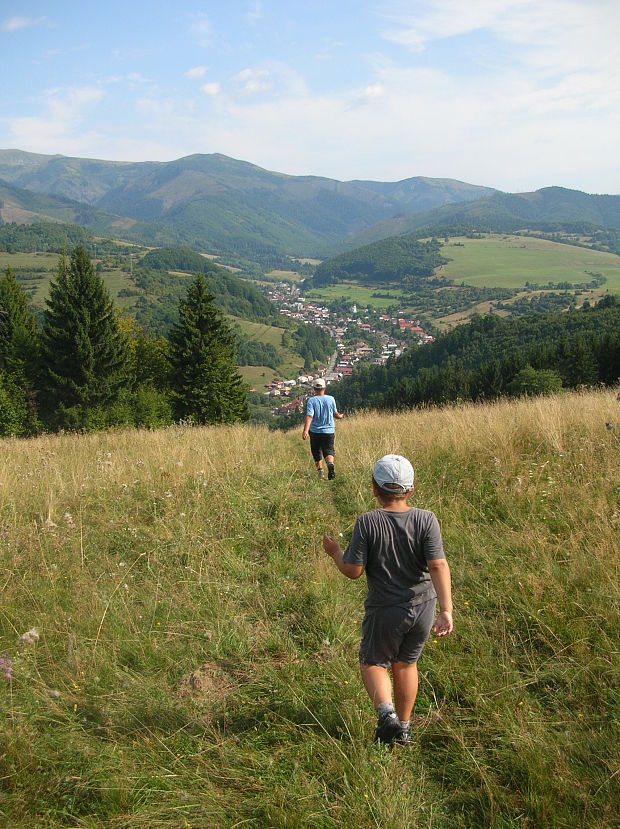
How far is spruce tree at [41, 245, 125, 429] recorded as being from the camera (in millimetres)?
31984

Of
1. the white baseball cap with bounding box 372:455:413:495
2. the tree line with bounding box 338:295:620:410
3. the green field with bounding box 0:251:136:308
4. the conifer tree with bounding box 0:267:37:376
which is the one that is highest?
the green field with bounding box 0:251:136:308

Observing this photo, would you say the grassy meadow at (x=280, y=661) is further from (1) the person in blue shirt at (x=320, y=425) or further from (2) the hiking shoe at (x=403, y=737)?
(1) the person in blue shirt at (x=320, y=425)

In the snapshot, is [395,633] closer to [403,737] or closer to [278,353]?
[403,737]

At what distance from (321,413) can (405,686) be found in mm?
5240

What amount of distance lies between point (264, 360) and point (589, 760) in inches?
4989

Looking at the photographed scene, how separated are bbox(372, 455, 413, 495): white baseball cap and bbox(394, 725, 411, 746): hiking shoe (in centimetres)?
120

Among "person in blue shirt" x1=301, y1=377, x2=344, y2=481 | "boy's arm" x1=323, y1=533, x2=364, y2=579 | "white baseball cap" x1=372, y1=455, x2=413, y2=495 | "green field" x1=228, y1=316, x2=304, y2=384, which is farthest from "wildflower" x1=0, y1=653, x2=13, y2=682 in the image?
"green field" x1=228, y1=316, x2=304, y2=384

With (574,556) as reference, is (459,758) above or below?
below

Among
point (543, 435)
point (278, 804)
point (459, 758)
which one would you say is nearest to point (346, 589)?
point (459, 758)

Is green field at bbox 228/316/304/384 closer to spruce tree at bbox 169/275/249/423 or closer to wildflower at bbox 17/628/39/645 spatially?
spruce tree at bbox 169/275/249/423

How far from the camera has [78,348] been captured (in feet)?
105

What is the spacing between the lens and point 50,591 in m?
3.66

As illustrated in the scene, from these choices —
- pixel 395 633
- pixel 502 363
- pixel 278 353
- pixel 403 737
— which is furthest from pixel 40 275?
pixel 403 737

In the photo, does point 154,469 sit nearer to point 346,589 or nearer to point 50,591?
point 50,591
